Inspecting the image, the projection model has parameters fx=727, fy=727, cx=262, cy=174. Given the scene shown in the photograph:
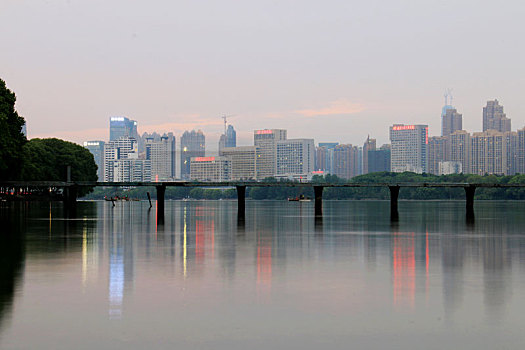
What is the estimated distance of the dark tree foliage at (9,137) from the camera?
109750 mm

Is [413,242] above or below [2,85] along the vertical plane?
below

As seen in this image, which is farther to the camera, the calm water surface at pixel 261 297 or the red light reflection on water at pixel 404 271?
the red light reflection on water at pixel 404 271

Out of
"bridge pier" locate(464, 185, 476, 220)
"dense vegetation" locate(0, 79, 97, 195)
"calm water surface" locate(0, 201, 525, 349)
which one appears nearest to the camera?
"calm water surface" locate(0, 201, 525, 349)

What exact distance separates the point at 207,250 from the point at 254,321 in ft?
85.7

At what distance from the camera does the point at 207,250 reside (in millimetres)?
47375

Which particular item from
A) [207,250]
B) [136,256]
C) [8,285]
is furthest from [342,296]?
[207,250]

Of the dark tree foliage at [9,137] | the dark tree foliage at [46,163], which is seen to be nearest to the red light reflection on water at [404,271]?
the dark tree foliage at [9,137]

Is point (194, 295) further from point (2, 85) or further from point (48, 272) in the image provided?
point (2, 85)

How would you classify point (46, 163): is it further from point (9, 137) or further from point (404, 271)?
point (404, 271)

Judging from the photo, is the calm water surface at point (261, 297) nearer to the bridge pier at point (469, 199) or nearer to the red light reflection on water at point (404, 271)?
the red light reflection on water at point (404, 271)

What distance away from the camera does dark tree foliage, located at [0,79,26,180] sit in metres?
110

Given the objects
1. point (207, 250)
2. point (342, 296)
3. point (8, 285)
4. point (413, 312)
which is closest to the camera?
point (413, 312)

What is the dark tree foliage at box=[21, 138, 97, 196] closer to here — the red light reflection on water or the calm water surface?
the calm water surface

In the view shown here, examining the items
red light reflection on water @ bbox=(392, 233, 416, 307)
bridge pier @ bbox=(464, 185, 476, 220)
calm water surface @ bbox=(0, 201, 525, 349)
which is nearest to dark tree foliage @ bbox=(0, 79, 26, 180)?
calm water surface @ bbox=(0, 201, 525, 349)
